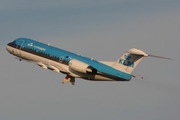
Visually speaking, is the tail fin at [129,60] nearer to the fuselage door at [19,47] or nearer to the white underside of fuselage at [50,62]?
the white underside of fuselage at [50,62]

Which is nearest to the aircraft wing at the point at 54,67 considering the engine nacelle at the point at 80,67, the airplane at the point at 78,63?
the airplane at the point at 78,63

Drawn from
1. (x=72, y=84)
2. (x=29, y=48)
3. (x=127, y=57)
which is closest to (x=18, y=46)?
(x=29, y=48)

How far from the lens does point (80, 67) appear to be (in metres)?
109

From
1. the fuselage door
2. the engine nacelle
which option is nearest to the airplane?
the engine nacelle

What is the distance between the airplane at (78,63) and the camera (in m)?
108

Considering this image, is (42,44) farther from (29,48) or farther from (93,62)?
(93,62)

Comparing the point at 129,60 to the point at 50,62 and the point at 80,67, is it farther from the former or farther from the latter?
the point at 50,62

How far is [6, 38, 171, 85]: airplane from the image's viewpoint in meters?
108

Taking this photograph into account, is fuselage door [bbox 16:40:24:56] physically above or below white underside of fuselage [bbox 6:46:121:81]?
above

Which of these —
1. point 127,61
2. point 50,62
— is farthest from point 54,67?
point 127,61

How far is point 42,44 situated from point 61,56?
5487 mm

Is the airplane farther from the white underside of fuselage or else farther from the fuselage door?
the fuselage door

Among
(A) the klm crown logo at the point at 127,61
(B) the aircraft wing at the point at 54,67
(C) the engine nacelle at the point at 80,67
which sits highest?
(A) the klm crown logo at the point at 127,61

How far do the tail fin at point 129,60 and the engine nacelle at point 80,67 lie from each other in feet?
10.6
